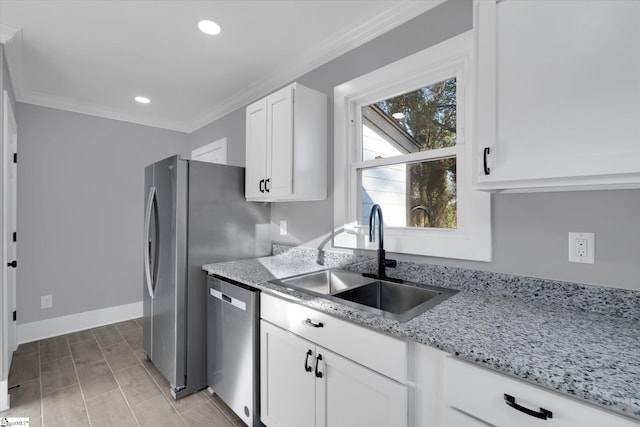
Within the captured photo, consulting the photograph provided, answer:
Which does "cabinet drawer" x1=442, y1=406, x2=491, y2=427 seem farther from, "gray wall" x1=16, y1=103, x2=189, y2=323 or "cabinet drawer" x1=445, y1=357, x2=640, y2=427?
"gray wall" x1=16, y1=103, x2=189, y2=323

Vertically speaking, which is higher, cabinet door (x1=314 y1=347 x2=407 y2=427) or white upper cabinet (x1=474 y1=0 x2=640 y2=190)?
white upper cabinet (x1=474 y1=0 x2=640 y2=190)

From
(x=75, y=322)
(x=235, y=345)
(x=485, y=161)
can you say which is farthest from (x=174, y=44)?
(x=75, y=322)

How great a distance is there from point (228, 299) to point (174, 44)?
184 centimetres

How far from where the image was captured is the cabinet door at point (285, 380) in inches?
56.3

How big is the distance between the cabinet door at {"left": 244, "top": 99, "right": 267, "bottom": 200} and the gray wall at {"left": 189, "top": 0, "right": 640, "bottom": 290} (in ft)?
2.48

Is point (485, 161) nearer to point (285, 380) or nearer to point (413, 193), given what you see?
point (413, 193)

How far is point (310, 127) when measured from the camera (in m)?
2.14

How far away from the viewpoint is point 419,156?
1823 mm

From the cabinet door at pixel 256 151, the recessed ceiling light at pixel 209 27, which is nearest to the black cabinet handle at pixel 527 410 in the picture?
the cabinet door at pixel 256 151

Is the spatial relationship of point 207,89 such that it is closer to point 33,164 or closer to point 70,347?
point 33,164

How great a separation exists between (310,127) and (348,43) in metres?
0.62

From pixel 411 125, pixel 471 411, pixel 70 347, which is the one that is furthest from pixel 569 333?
pixel 70 347

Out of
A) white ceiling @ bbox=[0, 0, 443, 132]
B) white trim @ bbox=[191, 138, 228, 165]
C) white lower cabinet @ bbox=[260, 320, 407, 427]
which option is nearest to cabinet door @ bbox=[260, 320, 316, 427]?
white lower cabinet @ bbox=[260, 320, 407, 427]

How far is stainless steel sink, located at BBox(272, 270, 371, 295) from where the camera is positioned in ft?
6.06
